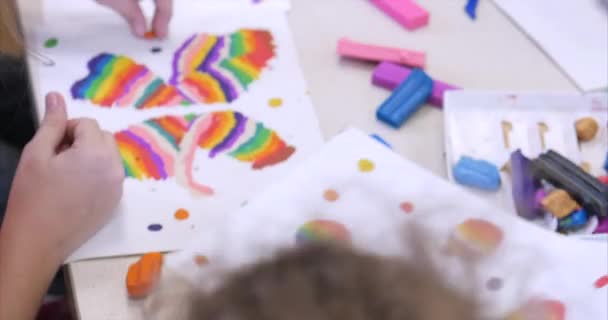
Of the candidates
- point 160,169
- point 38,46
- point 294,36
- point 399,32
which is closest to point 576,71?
point 399,32

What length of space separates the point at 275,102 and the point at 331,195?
0.44 feet

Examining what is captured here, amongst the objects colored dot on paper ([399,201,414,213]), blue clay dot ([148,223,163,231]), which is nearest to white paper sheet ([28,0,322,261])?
blue clay dot ([148,223,163,231])

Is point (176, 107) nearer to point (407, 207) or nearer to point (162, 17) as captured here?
point (162, 17)

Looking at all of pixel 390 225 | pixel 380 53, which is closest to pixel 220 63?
pixel 380 53

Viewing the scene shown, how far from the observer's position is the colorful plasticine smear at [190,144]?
69 centimetres

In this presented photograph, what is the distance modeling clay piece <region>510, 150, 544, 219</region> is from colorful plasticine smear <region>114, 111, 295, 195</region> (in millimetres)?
201

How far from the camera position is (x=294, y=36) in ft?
2.70

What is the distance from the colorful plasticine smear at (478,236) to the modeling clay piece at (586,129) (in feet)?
0.54

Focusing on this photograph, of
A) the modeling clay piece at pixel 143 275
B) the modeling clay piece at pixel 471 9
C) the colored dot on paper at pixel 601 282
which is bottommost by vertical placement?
the colored dot on paper at pixel 601 282

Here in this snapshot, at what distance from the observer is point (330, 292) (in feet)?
1.26

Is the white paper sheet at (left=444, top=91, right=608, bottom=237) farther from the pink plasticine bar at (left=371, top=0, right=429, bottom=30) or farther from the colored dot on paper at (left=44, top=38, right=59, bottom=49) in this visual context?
the colored dot on paper at (left=44, top=38, right=59, bottom=49)

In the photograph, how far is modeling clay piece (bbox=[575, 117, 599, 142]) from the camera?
0.74 m

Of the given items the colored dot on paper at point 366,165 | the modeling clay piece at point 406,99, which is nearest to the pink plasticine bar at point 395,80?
the modeling clay piece at point 406,99

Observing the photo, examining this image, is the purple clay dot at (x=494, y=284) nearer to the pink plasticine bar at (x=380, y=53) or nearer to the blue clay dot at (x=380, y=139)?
the blue clay dot at (x=380, y=139)
